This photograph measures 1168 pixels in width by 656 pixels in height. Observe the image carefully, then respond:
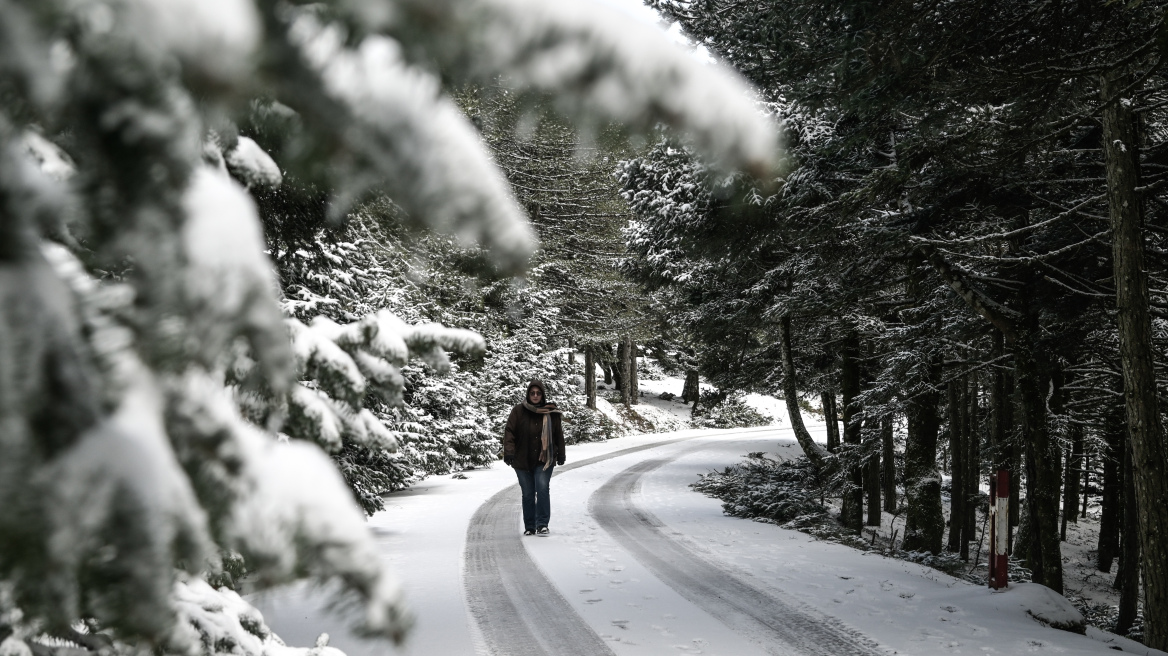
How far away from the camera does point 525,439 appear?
9.47 metres

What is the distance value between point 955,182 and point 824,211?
1.51m

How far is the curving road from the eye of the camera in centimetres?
504

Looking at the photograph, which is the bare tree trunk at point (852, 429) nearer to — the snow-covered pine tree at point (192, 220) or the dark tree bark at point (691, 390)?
the snow-covered pine tree at point (192, 220)

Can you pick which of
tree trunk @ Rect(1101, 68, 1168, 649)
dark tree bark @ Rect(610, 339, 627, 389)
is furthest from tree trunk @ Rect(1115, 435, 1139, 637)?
dark tree bark @ Rect(610, 339, 627, 389)

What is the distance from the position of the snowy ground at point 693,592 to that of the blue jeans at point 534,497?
0.30m

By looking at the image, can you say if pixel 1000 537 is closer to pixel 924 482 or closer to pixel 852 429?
pixel 924 482

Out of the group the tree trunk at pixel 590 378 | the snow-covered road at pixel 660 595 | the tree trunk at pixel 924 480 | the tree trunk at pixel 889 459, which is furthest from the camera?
the tree trunk at pixel 590 378

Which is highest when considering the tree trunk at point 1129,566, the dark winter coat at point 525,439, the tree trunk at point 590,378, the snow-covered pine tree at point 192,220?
the tree trunk at point 590,378

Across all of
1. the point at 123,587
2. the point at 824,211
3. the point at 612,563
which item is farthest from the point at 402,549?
the point at 123,587

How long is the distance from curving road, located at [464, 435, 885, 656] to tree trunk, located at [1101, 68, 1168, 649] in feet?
10.7

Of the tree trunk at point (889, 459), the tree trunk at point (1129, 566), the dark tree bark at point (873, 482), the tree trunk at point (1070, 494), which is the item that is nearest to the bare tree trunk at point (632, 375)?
the tree trunk at point (889, 459)

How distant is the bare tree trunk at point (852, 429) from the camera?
13.6 m

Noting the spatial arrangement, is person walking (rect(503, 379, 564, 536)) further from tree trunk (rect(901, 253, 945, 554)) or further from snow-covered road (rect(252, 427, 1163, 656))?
tree trunk (rect(901, 253, 945, 554))

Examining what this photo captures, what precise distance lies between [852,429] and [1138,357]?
785 centimetres
